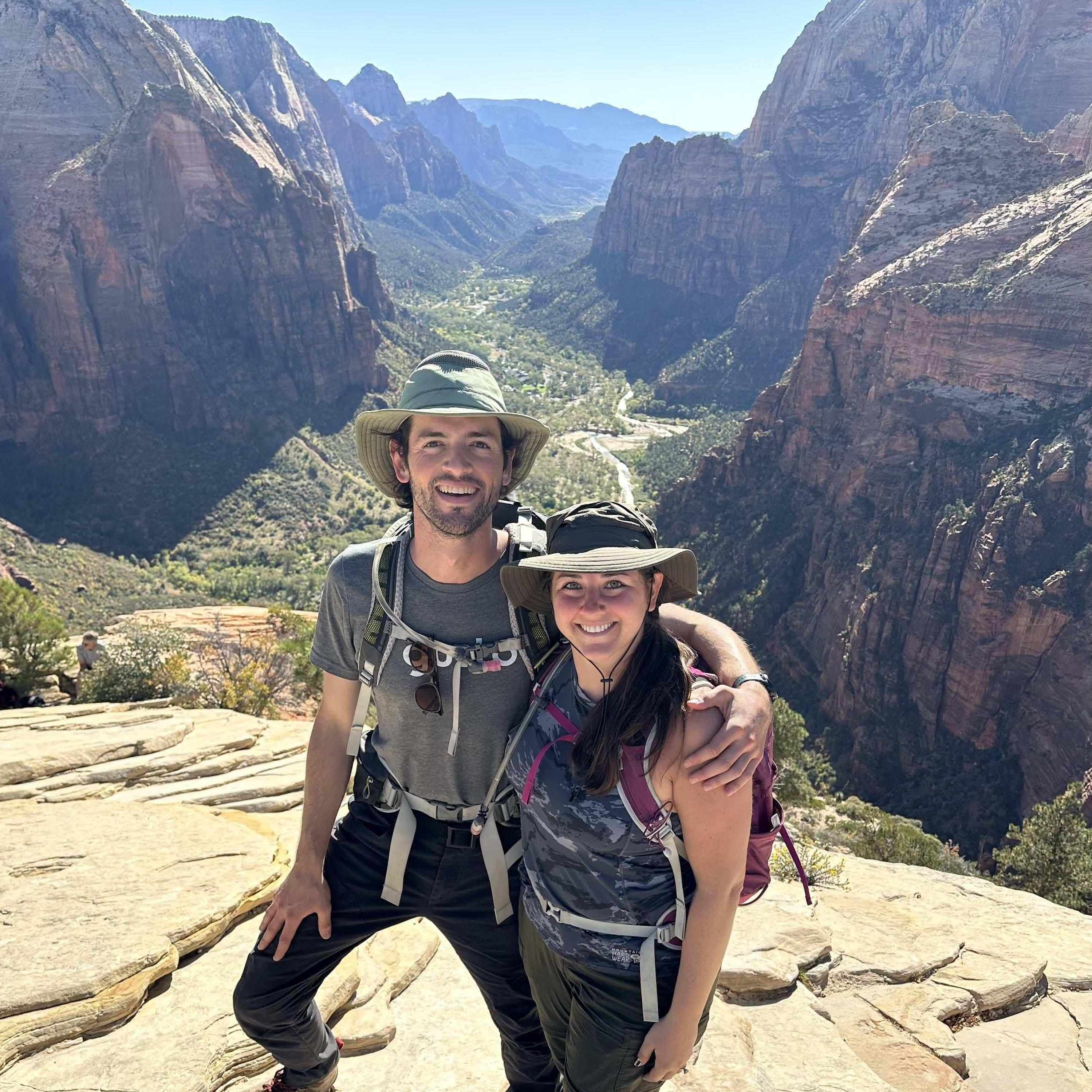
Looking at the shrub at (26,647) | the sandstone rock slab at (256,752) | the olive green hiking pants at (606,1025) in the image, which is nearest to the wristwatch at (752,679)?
the olive green hiking pants at (606,1025)

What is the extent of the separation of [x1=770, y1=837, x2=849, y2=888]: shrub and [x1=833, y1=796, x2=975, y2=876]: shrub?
5.55m

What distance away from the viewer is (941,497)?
42062 mm

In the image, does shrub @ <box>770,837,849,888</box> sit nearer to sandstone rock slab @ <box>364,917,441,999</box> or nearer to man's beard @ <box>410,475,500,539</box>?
sandstone rock slab @ <box>364,917,441,999</box>

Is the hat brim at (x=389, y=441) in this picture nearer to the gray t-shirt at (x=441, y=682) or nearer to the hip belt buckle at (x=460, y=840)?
the gray t-shirt at (x=441, y=682)

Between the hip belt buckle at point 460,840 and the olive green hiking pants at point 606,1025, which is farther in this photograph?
the hip belt buckle at point 460,840

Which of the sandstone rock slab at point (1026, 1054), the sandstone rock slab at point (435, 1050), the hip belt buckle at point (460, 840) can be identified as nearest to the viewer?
the hip belt buckle at point (460, 840)

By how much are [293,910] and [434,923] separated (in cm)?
79

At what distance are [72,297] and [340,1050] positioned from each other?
7541 centimetres

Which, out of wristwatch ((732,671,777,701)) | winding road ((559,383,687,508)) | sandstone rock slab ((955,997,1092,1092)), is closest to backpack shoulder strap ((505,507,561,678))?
wristwatch ((732,671,777,701))

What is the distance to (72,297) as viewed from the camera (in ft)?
210

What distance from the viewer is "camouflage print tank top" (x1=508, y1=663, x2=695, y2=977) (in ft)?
10.6

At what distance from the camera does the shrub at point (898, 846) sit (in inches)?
740

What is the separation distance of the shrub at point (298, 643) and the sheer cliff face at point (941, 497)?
27835 mm

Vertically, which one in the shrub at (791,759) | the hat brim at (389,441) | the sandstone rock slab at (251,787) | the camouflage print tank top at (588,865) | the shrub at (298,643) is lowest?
the shrub at (791,759)
